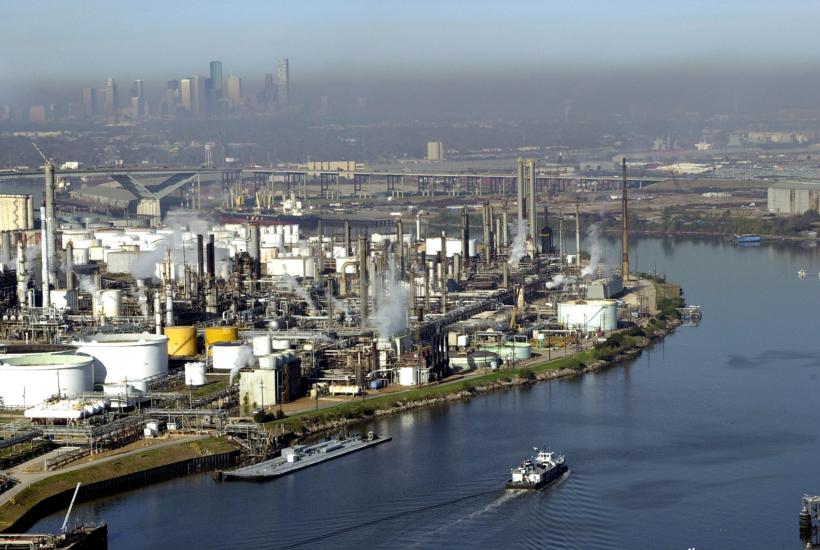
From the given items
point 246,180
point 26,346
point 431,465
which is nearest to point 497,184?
point 246,180

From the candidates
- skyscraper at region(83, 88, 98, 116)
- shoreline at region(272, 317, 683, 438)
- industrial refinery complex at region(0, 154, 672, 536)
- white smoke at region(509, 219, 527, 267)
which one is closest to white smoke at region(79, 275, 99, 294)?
industrial refinery complex at region(0, 154, 672, 536)

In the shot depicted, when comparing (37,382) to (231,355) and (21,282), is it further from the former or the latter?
(21,282)

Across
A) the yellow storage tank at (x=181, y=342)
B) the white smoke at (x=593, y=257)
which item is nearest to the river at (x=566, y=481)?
the yellow storage tank at (x=181, y=342)

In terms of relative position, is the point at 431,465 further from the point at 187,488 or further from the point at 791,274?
the point at 791,274

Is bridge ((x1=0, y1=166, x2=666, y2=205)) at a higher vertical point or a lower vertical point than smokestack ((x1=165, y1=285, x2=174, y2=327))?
higher

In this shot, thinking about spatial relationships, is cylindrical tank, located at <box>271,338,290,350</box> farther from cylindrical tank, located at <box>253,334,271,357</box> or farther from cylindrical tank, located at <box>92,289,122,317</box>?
cylindrical tank, located at <box>92,289,122,317</box>

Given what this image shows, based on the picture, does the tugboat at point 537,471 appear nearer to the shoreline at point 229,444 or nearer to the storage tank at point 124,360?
the shoreline at point 229,444
